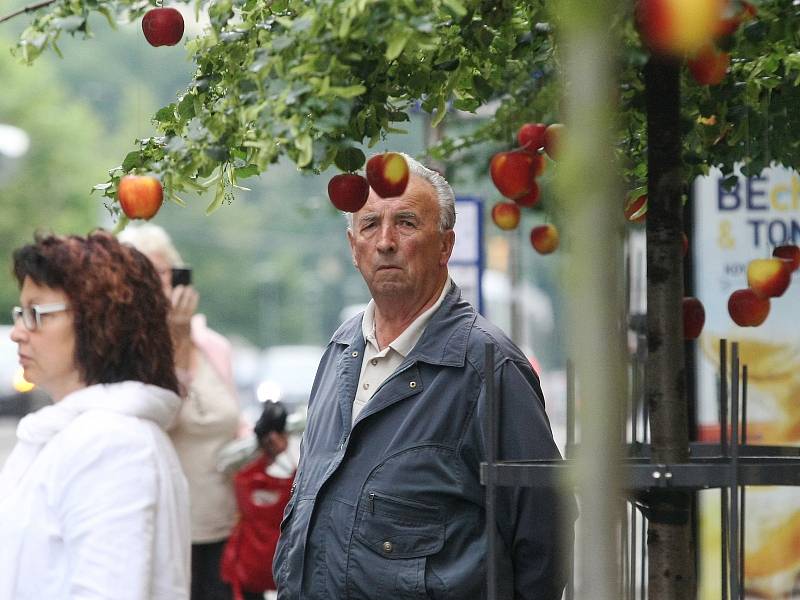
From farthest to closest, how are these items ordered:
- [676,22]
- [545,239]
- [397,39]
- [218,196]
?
[545,239], [218,196], [397,39], [676,22]

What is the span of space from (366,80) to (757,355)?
3.23m

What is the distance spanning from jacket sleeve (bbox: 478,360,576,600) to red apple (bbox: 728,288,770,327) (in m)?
0.46

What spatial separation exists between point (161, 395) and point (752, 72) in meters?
1.54

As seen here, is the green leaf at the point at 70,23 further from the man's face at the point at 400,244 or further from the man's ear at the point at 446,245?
the man's ear at the point at 446,245

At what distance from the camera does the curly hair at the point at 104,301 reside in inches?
118

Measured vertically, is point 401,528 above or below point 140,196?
below

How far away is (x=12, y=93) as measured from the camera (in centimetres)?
3709

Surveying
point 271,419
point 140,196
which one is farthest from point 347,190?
point 271,419

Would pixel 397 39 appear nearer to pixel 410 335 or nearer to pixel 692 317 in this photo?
pixel 692 317

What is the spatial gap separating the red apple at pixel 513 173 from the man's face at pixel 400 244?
0.49 metres

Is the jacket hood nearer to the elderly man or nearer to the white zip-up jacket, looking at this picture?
the white zip-up jacket

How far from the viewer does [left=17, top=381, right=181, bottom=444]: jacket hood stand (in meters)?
2.87

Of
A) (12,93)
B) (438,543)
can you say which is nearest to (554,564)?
(438,543)

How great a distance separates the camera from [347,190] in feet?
6.67
